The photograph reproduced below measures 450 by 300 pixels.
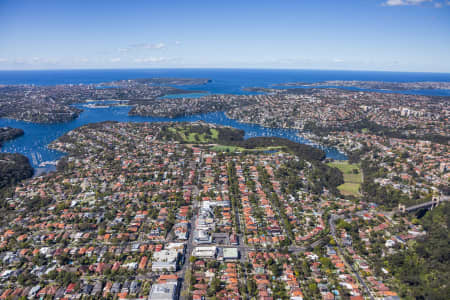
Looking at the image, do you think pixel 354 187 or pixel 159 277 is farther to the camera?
pixel 354 187

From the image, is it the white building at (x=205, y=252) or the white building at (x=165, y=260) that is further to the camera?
the white building at (x=205, y=252)

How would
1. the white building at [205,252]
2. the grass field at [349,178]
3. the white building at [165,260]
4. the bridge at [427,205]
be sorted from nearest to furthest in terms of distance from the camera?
the white building at [165,260], the white building at [205,252], the bridge at [427,205], the grass field at [349,178]

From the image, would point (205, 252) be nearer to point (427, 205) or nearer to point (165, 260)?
point (165, 260)

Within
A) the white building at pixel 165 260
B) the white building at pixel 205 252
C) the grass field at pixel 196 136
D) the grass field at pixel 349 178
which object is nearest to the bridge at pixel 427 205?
the grass field at pixel 349 178

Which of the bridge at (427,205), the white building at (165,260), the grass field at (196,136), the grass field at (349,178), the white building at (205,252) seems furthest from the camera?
the grass field at (196,136)

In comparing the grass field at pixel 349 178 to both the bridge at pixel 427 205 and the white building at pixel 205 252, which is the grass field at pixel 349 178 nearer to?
the bridge at pixel 427 205

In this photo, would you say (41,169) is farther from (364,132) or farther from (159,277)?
(364,132)

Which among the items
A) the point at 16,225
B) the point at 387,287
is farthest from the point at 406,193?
the point at 16,225

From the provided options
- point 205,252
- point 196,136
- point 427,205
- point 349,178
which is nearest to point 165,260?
point 205,252

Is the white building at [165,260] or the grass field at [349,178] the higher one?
the grass field at [349,178]

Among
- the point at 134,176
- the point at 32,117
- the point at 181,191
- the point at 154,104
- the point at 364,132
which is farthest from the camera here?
the point at 154,104
